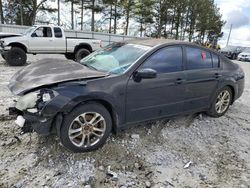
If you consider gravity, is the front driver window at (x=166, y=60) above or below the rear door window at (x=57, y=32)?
below

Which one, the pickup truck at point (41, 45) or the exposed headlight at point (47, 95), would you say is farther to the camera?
the pickup truck at point (41, 45)

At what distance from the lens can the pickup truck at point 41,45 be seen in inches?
376

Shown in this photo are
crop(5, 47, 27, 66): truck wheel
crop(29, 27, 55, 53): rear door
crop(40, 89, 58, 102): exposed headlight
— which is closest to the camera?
crop(40, 89, 58, 102): exposed headlight

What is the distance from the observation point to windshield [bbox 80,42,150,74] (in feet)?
11.4

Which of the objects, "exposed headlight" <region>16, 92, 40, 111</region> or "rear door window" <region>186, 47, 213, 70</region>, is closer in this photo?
"exposed headlight" <region>16, 92, 40, 111</region>

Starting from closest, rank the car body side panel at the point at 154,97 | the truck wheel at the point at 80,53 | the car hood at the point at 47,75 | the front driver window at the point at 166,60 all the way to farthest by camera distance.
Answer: the car hood at the point at 47,75 → the car body side panel at the point at 154,97 → the front driver window at the point at 166,60 → the truck wheel at the point at 80,53

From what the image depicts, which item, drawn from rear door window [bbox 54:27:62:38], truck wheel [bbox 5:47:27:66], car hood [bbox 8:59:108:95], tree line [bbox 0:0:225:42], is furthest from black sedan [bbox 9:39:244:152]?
tree line [bbox 0:0:225:42]

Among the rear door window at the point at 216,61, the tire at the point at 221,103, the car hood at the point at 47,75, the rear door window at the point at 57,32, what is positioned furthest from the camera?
the rear door window at the point at 57,32

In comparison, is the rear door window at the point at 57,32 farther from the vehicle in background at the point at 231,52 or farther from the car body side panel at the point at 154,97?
the vehicle in background at the point at 231,52

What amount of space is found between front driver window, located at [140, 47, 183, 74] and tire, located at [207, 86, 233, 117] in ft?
4.05

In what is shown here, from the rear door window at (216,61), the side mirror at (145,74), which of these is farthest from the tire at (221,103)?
the side mirror at (145,74)

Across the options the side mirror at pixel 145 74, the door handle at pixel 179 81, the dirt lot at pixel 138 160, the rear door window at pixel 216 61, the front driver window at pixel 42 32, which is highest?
the front driver window at pixel 42 32

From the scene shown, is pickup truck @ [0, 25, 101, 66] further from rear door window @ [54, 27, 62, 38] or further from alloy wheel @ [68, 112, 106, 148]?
alloy wheel @ [68, 112, 106, 148]

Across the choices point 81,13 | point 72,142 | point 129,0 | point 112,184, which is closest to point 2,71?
point 72,142
